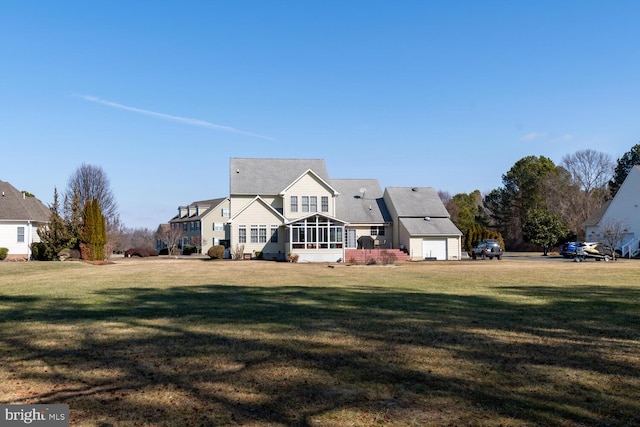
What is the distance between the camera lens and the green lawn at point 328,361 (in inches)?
210

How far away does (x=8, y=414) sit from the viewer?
5227mm

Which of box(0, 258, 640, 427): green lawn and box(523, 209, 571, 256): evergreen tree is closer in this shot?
box(0, 258, 640, 427): green lawn

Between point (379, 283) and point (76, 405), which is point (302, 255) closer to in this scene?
point (379, 283)

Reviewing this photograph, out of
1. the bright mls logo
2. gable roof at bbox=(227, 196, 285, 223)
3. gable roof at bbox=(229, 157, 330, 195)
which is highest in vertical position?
gable roof at bbox=(229, 157, 330, 195)

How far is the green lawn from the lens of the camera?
5332mm

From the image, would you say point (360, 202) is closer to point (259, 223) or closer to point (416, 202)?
point (416, 202)

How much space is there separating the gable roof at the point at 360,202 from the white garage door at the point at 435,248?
213 inches

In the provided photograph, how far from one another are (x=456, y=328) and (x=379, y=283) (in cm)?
1047

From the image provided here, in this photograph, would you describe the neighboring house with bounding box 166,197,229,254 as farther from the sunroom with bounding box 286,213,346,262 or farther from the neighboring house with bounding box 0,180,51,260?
the neighboring house with bounding box 0,180,51,260

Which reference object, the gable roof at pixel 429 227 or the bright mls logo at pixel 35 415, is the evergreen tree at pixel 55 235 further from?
the bright mls logo at pixel 35 415

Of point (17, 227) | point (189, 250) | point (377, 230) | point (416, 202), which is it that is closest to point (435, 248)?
point (416, 202)

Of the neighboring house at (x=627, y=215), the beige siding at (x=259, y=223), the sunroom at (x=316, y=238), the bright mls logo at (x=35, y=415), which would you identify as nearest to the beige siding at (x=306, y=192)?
the beige siding at (x=259, y=223)

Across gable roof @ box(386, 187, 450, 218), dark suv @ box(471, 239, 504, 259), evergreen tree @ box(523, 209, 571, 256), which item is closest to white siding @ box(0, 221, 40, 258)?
gable roof @ box(386, 187, 450, 218)

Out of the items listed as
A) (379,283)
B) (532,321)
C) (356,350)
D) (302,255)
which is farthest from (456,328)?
(302,255)
